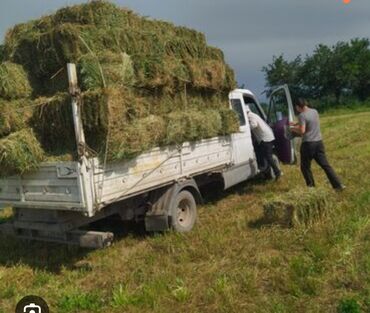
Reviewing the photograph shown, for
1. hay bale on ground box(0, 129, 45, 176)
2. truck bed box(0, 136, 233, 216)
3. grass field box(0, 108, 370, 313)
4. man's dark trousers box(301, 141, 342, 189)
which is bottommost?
grass field box(0, 108, 370, 313)

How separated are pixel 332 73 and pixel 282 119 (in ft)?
177

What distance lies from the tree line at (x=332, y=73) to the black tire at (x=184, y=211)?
165ft

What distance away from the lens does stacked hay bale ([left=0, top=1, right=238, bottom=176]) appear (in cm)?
561

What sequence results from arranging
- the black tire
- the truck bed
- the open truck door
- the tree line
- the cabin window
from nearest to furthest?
the truck bed < the black tire < the cabin window < the open truck door < the tree line

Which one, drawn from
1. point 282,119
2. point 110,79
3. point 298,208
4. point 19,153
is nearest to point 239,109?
point 282,119

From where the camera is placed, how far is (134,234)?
7.32 meters

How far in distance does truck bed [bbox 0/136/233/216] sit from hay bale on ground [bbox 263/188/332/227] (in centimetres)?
142

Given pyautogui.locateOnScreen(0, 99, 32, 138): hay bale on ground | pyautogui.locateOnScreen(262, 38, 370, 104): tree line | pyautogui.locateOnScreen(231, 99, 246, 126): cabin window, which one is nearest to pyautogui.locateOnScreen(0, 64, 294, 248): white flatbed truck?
pyautogui.locateOnScreen(0, 99, 32, 138): hay bale on ground

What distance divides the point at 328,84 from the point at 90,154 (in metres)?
60.1

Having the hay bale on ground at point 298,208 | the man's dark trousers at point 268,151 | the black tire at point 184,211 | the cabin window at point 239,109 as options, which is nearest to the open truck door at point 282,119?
the man's dark trousers at point 268,151

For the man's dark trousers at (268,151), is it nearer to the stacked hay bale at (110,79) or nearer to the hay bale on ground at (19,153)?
the stacked hay bale at (110,79)

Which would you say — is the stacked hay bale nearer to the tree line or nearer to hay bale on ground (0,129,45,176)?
hay bale on ground (0,129,45,176)

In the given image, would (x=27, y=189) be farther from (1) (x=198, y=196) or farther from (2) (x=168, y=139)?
(1) (x=198, y=196)

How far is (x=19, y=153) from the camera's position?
552 cm
